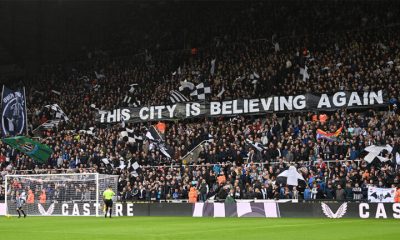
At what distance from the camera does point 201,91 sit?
46562 millimetres

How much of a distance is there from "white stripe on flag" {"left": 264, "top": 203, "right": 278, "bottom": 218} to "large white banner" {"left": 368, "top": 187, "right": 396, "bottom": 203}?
15.1 ft

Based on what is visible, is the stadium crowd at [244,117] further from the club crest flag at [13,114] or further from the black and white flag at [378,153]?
the club crest flag at [13,114]

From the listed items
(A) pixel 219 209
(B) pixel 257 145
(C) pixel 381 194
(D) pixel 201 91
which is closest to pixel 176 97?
(D) pixel 201 91

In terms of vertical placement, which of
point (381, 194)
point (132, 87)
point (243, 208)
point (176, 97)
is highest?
point (132, 87)

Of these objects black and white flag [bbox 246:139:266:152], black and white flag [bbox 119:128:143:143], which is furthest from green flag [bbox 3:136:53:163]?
black and white flag [bbox 246:139:266:152]

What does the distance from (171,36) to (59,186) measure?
820 inches

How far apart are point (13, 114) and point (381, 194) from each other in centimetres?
2697

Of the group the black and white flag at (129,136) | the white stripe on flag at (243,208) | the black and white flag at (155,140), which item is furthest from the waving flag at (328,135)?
the black and white flag at (129,136)

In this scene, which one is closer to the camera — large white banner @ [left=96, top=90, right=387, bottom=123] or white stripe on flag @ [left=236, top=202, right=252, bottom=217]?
white stripe on flag @ [left=236, top=202, right=252, bottom=217]

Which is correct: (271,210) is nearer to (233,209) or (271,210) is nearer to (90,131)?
(233,209)

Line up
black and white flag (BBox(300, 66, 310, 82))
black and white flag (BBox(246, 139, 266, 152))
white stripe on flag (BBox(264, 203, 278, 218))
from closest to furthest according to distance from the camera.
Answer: white stripe on flag (BBox(264, 203, 278, 218)), black and white flag (BBox(246, 139, 266, 152)), black and white flag (BBox(300, 66, 310, 82))

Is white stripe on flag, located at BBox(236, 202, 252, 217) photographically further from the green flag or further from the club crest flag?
the club crest flag

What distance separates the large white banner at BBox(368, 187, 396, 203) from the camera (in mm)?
31703

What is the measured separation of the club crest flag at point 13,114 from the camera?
152 feet
